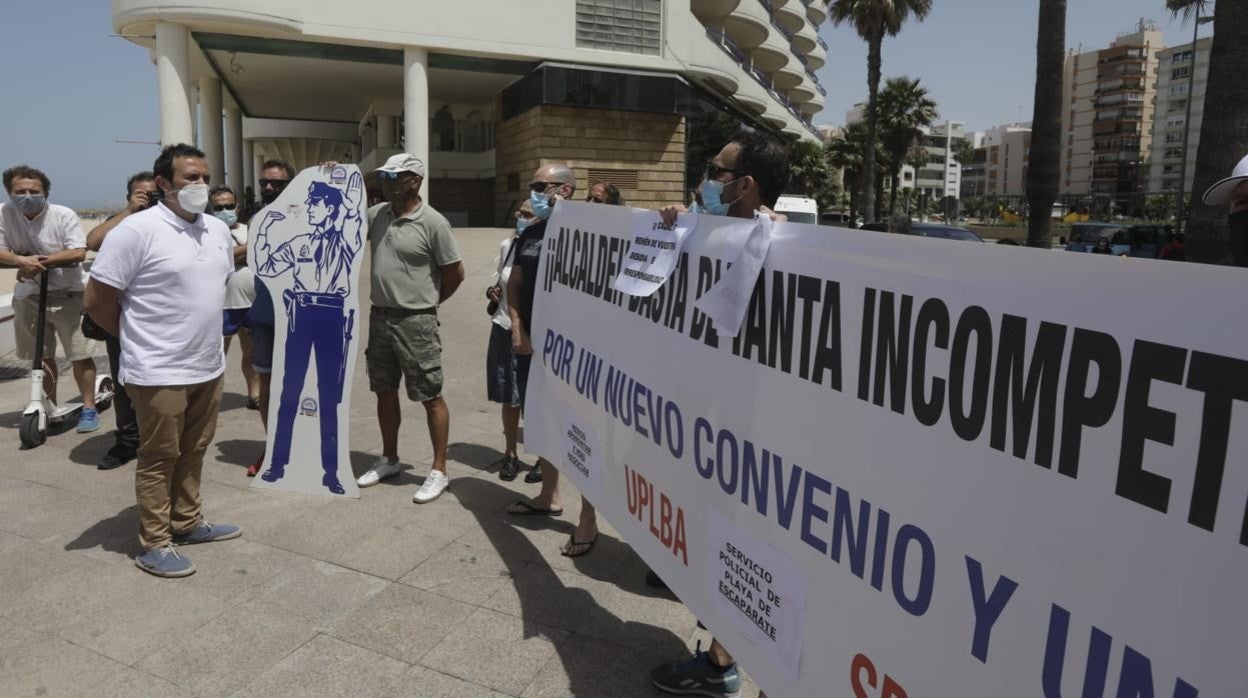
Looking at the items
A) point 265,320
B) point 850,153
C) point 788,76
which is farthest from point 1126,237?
point 265,320

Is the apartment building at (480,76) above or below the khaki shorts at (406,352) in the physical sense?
above

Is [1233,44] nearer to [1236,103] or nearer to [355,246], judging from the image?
[1236,103]

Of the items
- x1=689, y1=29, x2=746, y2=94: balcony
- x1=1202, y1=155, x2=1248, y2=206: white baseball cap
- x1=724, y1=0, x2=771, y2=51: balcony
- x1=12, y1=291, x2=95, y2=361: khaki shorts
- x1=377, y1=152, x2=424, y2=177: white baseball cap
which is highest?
x1=724, y1=0, x2=771, y2=51: balcony

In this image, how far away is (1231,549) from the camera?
110cm

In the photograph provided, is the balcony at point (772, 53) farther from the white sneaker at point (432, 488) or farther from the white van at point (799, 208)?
the white sneaker at point (432, 488)

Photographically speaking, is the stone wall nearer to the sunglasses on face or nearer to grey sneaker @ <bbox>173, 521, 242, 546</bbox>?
grey sneaker @ <bbox>173, 521, 242, 546</bbox>

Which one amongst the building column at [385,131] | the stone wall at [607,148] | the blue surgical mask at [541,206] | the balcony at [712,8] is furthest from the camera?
the balcony at [712,8]

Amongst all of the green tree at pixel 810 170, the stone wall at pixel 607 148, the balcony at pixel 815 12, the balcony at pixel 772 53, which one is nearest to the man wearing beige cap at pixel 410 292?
the stone wall at pixel 607 148

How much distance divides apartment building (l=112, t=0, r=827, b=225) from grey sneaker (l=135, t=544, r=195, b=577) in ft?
69.4

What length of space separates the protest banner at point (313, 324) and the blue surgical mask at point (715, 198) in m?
2.48

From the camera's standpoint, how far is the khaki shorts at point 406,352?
4.66 metres

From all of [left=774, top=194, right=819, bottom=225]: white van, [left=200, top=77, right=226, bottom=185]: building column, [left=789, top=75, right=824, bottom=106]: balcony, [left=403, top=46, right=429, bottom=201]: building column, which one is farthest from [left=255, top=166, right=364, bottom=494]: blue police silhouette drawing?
[left=789, top=75, right=824, bottom=106]: balcony

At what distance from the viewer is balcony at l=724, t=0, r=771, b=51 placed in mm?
36594

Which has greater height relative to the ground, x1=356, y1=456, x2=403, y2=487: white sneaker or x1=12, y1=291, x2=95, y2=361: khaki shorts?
x1=12, y1=291, x2=95, y2=361: khaki shorts
